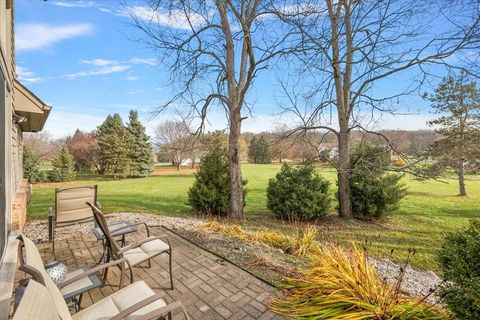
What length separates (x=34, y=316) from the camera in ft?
3.01

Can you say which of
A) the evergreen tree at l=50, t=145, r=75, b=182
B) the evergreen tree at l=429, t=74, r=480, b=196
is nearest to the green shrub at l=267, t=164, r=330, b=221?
the evergreen tree at l=429, t=74, r=480, b=196

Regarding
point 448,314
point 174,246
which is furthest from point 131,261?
point 448,314

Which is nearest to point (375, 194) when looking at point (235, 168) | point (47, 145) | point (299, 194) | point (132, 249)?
point (299, 194)

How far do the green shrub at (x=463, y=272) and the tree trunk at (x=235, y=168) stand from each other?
21.0ft

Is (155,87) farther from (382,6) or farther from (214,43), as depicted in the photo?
(382,6)

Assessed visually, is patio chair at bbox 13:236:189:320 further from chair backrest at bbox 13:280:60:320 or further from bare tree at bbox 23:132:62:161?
bare tree at bbox 23:132:62:161

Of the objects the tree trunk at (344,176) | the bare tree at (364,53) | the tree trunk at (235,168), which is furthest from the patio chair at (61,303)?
the tree trunk at (344,176)

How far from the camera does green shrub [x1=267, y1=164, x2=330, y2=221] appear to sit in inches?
325

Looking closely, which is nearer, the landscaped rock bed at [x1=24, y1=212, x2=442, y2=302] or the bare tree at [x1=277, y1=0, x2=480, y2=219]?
the landscaped rock bed at [x1=24, y1=212, x2=442, y2=302]

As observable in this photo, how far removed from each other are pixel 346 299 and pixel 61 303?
7.81ft

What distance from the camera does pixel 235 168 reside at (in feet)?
27.5

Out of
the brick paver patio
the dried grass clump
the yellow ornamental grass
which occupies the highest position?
the yellow ornamental grass

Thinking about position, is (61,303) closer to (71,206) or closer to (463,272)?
(463,272)

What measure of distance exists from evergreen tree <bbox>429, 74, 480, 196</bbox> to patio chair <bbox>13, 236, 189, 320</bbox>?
1079 cm
